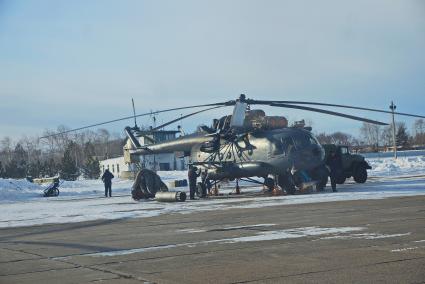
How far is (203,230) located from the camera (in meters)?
12.5

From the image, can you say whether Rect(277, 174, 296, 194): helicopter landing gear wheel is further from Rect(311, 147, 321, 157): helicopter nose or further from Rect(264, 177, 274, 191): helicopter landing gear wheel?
Rect(311, 147, 321, 157): helicopter nose

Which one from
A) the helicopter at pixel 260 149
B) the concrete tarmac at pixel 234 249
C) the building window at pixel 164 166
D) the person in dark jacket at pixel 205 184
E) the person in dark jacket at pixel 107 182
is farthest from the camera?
the building window at pixel 164 166

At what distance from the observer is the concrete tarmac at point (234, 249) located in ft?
23.7

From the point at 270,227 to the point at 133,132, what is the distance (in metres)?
20.8

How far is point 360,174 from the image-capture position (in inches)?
1211

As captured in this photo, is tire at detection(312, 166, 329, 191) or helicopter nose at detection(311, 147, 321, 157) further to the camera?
tire at detection(312, 166, 329, 191)

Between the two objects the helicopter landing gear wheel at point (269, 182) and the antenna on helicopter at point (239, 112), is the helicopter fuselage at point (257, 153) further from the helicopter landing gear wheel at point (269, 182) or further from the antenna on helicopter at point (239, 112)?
the antenna on helicopter at point (239, 112)

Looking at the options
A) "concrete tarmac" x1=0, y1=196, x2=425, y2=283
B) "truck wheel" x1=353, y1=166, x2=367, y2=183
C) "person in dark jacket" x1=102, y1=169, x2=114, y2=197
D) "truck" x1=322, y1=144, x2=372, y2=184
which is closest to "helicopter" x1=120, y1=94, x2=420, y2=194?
"truck" x1=322, y1=144, x2=372, y2=184

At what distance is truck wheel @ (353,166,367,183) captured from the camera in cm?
3070

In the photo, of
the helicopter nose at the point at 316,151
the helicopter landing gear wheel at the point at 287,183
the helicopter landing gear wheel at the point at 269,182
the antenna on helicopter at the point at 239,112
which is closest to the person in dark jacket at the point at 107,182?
the antenna on helicopter at the point at 239,112

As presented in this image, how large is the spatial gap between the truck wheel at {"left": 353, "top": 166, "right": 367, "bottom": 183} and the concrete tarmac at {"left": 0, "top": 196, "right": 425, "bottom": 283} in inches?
600

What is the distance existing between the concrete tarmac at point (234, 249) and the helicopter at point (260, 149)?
8.80 meters

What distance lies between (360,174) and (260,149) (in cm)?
809

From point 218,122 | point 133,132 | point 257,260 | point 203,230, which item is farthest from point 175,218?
point 133,132
